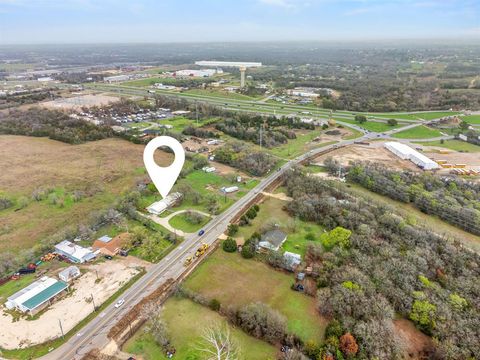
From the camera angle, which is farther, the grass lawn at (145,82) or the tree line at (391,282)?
the grass lawn at (145,82)

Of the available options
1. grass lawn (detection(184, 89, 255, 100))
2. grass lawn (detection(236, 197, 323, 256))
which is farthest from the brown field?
grass lawn (detection(184, 89, 255, 100))

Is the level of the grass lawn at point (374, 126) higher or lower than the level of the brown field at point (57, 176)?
lower

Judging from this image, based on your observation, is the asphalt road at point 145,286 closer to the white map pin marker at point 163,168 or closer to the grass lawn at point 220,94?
the white map pin marker at point 163,168

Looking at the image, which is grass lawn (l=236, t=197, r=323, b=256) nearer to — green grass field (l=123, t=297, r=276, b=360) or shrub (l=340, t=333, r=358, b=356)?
shrub (l=340, t=333, r=358, b=356)

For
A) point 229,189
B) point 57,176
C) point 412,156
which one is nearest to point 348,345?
point 229,189

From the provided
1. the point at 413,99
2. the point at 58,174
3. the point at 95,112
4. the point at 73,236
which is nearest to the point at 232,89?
the point at 95,112

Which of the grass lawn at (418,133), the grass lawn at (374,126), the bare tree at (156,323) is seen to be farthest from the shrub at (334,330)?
the grass lawn at (374,126)
